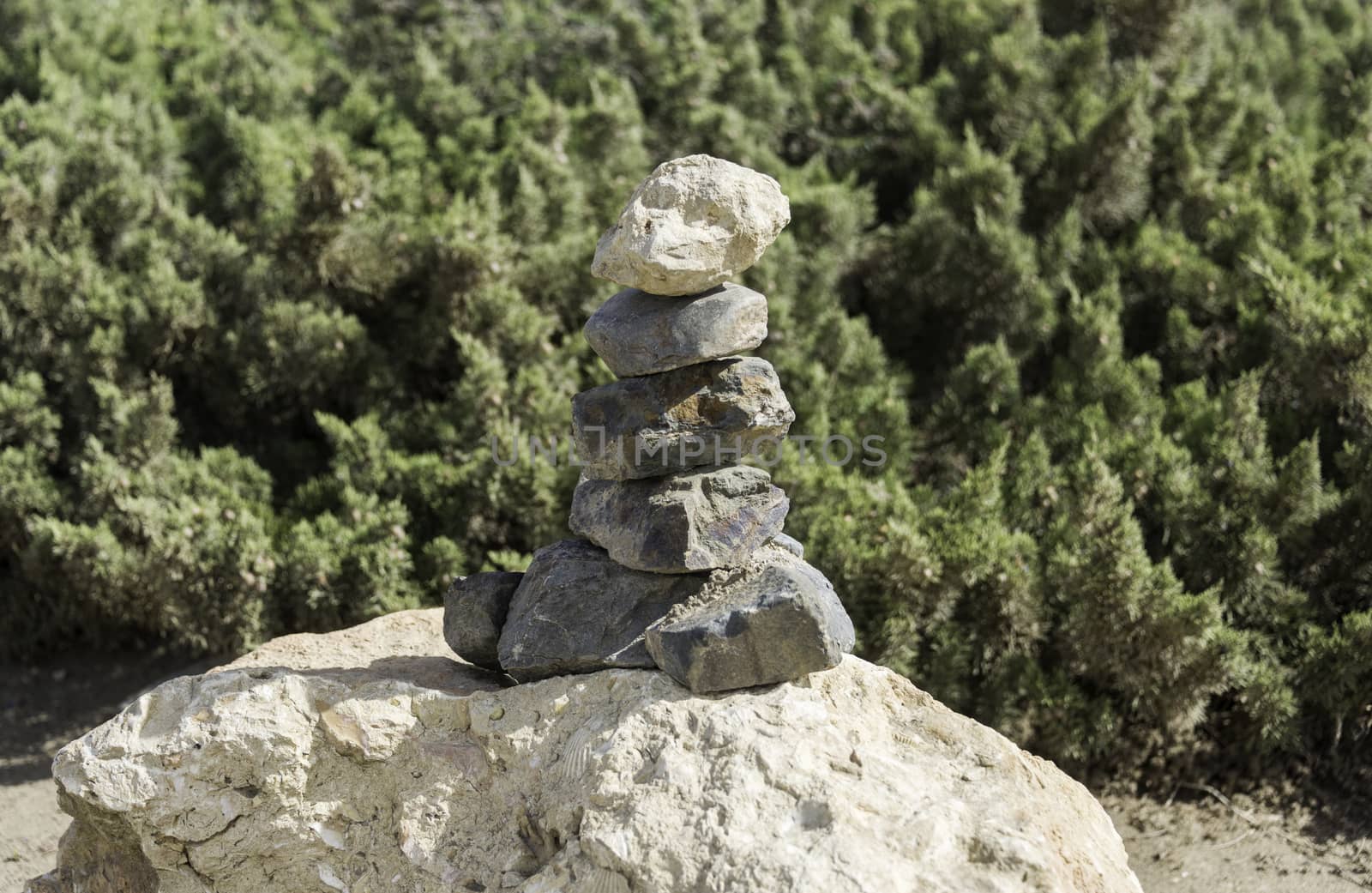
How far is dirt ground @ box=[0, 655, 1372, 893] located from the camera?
570cm

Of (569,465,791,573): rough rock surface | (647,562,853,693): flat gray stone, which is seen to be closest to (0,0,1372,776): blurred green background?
(569,465,791,573): rough rock surface

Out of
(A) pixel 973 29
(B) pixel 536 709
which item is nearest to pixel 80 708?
(B) pixel 536 709

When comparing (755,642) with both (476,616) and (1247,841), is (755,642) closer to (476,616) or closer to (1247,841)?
(476,616)

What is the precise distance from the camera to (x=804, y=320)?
795cm

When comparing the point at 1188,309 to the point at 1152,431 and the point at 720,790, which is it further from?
the point at 720,790

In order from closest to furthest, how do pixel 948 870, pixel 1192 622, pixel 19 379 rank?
pixel 948 870 < pixel 1192 622 < pixel 19 379

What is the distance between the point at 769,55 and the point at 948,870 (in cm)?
776

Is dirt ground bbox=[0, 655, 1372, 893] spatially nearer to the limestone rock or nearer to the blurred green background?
the blurred green background

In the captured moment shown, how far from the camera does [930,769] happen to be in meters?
3.96

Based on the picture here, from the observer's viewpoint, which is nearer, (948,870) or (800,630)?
(948,870)

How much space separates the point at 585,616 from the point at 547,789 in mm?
605

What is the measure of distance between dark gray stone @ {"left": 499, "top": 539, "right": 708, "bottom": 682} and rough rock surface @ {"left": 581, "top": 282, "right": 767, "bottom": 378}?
717 mm

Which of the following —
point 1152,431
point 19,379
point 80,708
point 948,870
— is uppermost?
point 948,870

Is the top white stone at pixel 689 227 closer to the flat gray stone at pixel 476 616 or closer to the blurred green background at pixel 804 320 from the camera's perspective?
the flat gray stone at pixel 476 616
